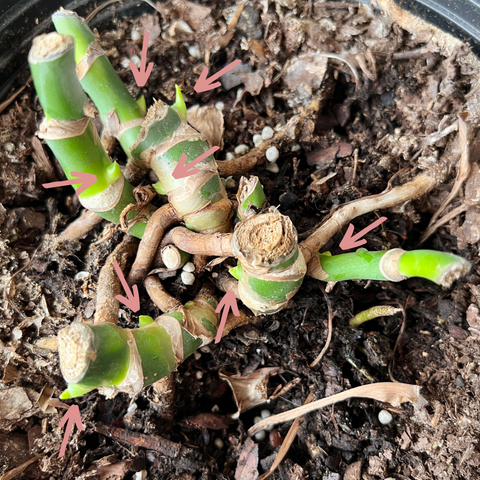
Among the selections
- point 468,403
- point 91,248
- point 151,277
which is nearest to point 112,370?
point 151,277

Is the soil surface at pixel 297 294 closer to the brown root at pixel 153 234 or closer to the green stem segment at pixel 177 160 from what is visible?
the brown root at pixel 153 234

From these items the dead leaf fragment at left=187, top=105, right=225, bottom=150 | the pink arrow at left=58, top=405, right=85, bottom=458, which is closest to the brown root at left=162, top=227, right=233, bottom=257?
the dead leaf fragment at left=187, top=105, right=225, bottom=150

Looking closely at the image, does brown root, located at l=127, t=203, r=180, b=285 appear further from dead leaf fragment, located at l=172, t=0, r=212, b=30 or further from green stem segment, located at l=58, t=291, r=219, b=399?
dead leaf fragment, located at l=172, t=0, r=212, b=30

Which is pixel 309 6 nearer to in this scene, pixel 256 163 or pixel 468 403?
pixel 256 163

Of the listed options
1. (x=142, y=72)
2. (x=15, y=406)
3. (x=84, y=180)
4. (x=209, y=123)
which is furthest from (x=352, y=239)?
(x=15, y=406)

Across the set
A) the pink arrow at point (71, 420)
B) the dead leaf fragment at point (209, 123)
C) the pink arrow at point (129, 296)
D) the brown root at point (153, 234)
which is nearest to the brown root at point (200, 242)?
the brown root at point (153, 234)
